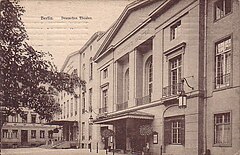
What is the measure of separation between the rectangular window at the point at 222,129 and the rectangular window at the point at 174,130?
0.52m

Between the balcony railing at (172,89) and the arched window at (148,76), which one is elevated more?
the arched window at (148,76)

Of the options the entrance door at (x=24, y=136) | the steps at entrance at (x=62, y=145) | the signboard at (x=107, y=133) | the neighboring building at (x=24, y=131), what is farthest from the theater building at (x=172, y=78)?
the entrance door at (x=24, y=136)

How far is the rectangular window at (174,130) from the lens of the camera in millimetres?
5095

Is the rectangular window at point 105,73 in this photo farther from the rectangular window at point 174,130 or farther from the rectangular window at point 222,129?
the rectangular window at point 222,129

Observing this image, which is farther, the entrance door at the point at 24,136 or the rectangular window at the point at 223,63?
the entrance door at the point at 24,136

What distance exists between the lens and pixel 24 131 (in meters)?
6.41

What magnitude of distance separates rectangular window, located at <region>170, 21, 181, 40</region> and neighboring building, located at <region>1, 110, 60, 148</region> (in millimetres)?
1994

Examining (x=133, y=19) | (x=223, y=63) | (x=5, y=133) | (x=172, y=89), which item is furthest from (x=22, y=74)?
(x=223, y=63)

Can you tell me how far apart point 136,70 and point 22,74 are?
7.29ft

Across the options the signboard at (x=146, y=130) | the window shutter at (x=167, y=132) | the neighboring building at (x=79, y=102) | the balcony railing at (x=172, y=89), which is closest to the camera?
the neighboring building at (x=79, y=102)

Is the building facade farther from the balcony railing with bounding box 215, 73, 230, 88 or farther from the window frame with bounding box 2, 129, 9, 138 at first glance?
the window frame with bounding box 2, 129, 9, 138

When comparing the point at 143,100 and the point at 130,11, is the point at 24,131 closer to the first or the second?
the point at 143,100

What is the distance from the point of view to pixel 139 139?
5.90 m

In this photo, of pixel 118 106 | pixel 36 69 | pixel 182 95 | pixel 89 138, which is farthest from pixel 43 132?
pixel 182 95
